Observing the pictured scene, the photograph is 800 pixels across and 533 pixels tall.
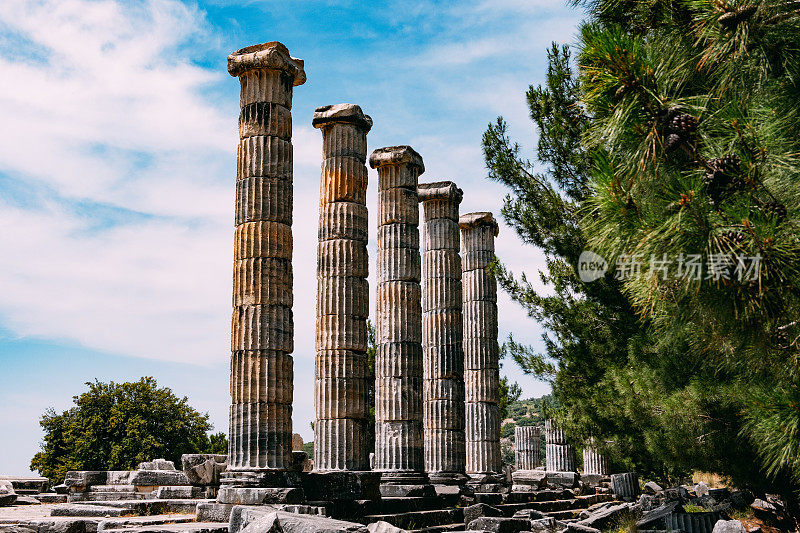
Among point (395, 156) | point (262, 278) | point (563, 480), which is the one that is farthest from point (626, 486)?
point (262, 278)

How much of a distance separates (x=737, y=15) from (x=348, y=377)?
11274 mm

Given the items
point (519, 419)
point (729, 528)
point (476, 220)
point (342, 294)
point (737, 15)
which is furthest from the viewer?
point (519, 419)

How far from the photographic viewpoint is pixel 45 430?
33.5 meters

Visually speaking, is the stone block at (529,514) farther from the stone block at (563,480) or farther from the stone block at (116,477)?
the stone block at (116,477)

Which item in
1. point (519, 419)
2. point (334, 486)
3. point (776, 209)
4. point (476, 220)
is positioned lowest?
point (334, 486)

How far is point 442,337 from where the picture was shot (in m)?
20.2

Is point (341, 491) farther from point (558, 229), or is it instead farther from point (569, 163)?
point (569, 163)

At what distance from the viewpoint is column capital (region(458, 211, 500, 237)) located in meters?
22.5

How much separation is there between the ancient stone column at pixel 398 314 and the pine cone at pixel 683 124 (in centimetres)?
1287


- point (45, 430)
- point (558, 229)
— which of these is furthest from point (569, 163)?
point (45, 430)

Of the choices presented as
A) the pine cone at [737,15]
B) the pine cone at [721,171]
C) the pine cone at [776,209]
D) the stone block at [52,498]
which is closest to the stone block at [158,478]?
the stone block at [52,498]

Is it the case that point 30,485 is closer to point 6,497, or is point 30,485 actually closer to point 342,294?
point 6,497

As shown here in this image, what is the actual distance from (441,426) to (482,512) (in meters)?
4.57

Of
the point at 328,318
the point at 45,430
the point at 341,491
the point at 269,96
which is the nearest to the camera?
the point at 341,491
